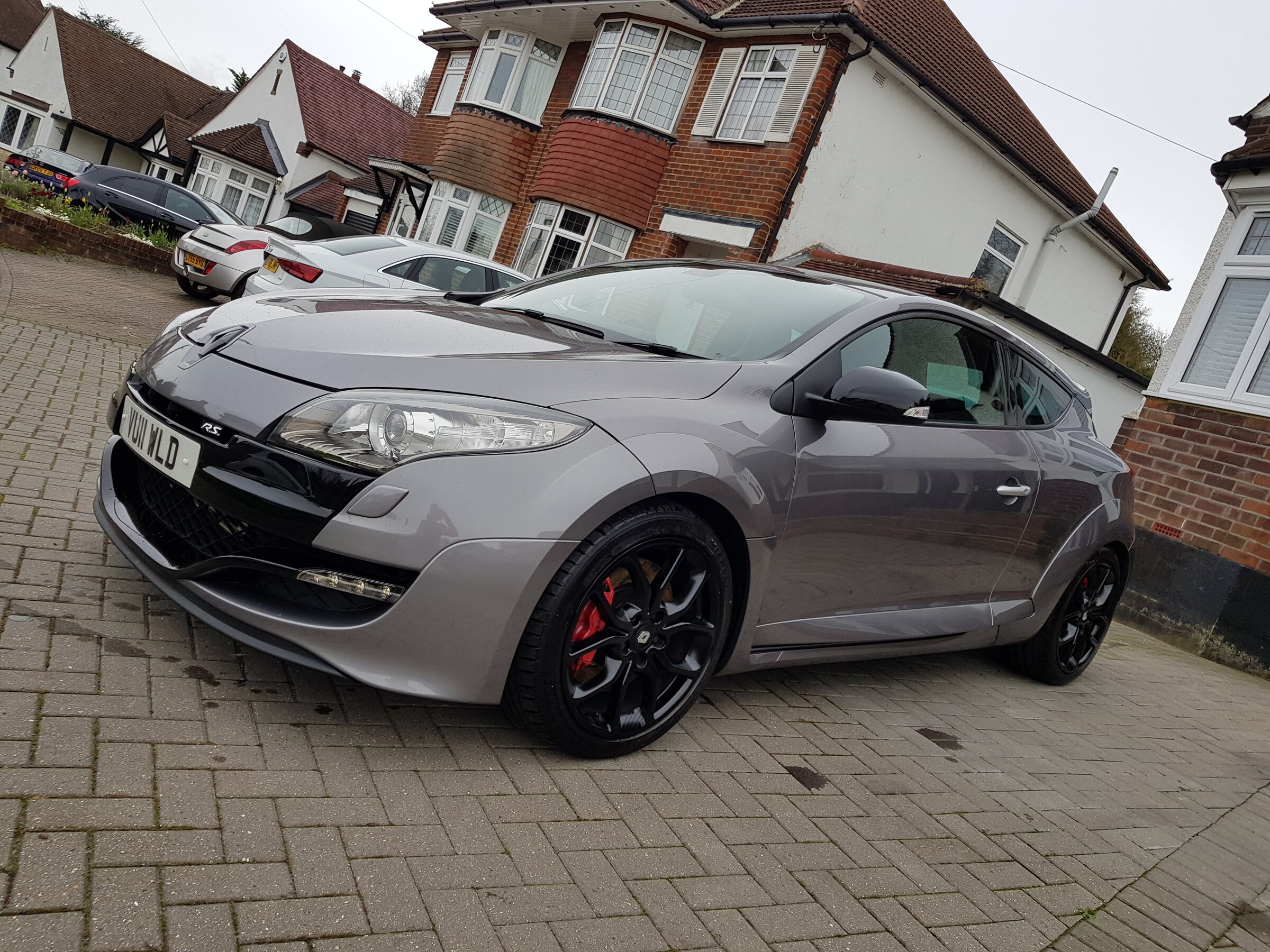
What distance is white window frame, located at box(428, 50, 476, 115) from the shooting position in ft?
76.2

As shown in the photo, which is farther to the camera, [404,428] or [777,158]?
[777,158]

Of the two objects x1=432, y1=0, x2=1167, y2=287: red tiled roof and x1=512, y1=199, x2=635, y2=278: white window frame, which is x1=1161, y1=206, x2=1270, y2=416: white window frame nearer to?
x1=432, y1=0, x2=1167, y2=287: red tiled roof

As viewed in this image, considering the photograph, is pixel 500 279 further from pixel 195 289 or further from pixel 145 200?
pixel 145 200

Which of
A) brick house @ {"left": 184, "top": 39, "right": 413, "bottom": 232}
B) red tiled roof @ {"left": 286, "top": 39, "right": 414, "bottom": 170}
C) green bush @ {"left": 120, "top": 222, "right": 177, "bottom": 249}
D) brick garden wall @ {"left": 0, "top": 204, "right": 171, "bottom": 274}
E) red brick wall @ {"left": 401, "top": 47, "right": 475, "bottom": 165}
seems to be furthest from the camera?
red tiled roof @ {"left": 286, "top": 39, "right": 414, "bottom": 170}

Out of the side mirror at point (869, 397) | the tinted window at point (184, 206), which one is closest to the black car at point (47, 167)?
the tinted window at point (184, 206)

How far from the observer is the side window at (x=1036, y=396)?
4375 millimetres

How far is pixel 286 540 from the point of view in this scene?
100 inches

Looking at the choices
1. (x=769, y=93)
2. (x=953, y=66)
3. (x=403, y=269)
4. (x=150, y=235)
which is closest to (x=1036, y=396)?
(x=403, y=269)

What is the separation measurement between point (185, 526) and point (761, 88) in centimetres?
1569

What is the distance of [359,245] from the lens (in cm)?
1048

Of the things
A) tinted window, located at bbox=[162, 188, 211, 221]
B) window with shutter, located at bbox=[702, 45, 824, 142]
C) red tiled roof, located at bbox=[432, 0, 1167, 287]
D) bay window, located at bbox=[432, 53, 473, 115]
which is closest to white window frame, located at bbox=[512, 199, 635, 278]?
window with shutter, located at bbox=[702, 45, 824, 142]

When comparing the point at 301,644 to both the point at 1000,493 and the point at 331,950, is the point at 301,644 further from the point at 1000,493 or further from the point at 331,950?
the point at 1000,493

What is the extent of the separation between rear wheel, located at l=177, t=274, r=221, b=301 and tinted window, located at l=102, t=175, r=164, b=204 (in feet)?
23.3

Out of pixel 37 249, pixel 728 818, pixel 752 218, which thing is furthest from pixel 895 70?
pixel 728 818
